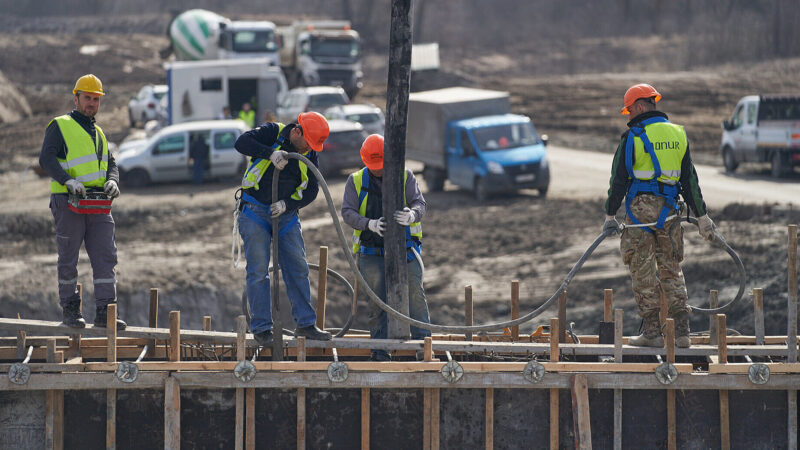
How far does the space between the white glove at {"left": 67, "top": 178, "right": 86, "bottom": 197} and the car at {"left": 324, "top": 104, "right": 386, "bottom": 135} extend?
20.6m

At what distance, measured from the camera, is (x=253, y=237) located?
8.12 metres

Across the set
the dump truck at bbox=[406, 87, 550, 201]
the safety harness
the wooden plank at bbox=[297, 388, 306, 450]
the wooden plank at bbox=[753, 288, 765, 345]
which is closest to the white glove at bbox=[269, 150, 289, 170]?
the wooden plank at bbox=[297, 388, 306, 450]

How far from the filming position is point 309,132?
8.01 meters

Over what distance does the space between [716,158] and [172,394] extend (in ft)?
83.3

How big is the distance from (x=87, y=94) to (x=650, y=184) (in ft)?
14.7

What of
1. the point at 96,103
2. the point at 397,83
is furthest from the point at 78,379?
the point at 397,83

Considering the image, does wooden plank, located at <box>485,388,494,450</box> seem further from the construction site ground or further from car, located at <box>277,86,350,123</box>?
car, located at <box>277,86,350,123</box>

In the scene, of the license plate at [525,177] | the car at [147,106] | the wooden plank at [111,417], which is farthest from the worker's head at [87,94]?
the car at [147,106]

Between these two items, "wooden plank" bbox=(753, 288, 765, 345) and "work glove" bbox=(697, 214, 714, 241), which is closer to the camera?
"work glove" bbox=(697, 214, 714, 241)

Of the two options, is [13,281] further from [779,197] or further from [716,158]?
[716,158]

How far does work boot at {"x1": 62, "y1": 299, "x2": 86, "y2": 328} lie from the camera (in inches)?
321

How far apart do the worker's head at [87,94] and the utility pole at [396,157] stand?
7.55 ft

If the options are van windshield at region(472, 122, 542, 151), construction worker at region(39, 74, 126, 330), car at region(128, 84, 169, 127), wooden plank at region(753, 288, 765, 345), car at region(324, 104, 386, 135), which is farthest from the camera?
car at region(128, 84, 169, 127)

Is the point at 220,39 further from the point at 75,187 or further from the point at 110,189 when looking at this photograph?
the point at 75,187
